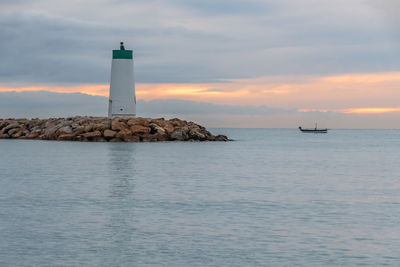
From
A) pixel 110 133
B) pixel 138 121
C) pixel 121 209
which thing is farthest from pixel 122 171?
pixel 138 121

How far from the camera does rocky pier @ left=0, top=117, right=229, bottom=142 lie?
57.3 m

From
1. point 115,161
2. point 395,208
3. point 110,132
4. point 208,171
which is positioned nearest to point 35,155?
point 115,161

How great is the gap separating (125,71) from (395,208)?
42093 millimetres

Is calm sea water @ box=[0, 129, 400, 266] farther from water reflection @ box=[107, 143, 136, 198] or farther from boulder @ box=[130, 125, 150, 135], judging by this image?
boulder @ box=[130, 125, 150, 135]

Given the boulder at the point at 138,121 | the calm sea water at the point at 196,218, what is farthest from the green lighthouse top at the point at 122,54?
the calm sea water at the point at 196,218

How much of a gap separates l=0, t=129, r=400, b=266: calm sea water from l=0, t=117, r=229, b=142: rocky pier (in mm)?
Answer: 25474

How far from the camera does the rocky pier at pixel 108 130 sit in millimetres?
57344

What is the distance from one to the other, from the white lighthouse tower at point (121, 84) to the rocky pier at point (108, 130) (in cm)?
138

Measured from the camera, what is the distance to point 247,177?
29.9m

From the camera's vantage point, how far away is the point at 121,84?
190ft

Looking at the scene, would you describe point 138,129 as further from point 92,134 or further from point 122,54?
point 122,54

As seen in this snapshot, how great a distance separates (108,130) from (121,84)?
16.2 feet

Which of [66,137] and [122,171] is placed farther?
[66,137]

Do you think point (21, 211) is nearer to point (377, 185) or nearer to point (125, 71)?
point (377, 185)
